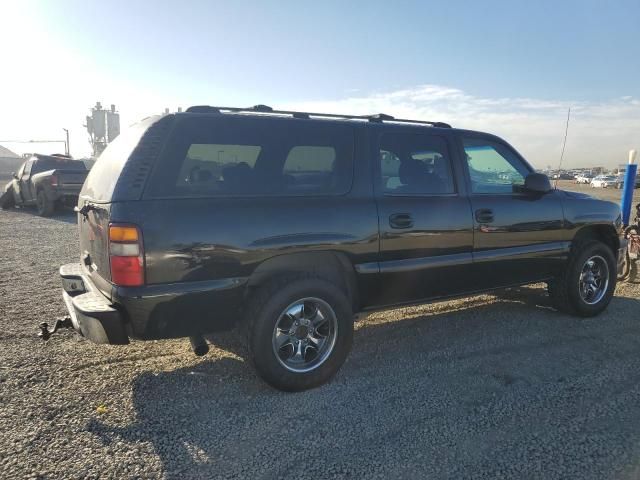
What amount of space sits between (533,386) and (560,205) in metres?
2.05

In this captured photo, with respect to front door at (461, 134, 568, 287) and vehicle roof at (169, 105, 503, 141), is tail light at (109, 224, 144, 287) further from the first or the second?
front door at (461, 134, 568, 287)

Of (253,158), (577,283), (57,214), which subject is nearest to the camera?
(253,158)

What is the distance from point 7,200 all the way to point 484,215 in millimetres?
16366

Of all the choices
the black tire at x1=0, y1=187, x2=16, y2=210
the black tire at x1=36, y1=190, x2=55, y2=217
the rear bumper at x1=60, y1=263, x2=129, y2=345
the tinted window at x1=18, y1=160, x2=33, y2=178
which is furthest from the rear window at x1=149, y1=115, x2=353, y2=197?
the black tire at x1=0, y1=187, x2=16, y2=210

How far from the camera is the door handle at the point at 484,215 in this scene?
13.7 ft

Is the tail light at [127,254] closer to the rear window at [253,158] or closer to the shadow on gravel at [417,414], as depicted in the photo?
the rear window at [253,158]

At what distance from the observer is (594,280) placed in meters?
5.14

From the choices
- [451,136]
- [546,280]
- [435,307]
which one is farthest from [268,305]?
[546,280]

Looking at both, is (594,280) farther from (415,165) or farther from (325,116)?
(325,116)

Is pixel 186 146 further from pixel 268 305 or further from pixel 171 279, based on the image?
pixel 268 305

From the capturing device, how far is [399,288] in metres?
3.81

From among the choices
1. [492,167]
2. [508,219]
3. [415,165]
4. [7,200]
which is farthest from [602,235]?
[7,200]

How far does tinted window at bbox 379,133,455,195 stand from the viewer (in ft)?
12.5

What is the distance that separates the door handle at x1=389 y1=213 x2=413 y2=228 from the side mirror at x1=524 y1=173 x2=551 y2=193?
4.62 feet
